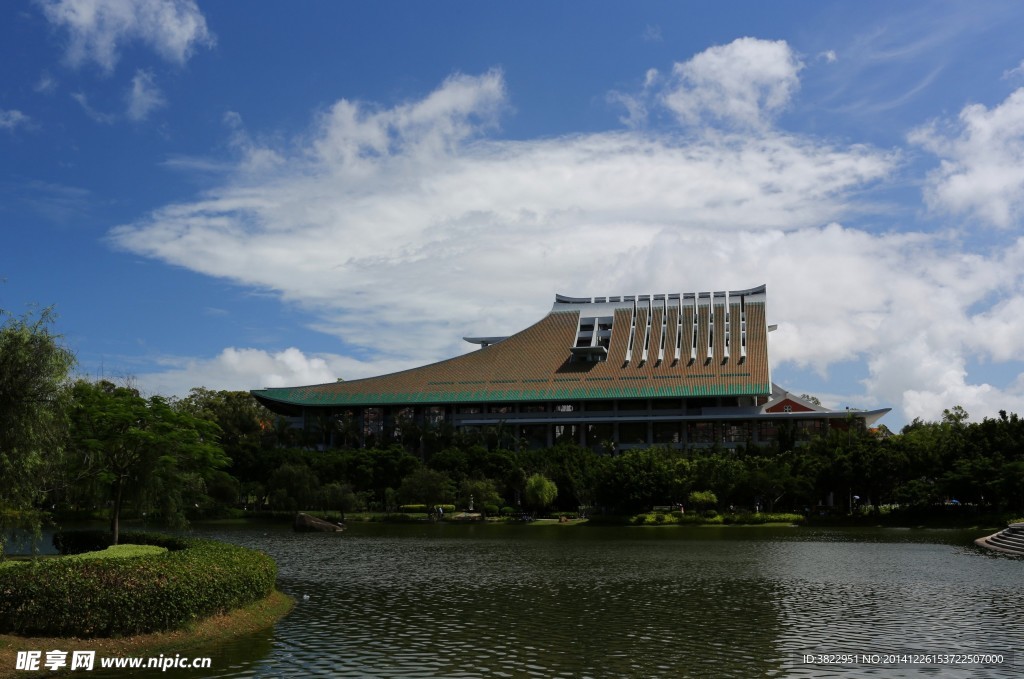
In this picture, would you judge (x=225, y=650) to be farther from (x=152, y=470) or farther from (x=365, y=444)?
(x=365, y=444)

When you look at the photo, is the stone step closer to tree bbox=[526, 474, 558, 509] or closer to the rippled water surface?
the rippled water surface

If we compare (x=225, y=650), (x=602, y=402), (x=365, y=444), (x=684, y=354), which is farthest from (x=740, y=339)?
(x=225, y=650)

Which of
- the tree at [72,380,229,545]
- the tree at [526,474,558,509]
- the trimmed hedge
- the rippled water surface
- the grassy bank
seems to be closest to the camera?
the grassy bank

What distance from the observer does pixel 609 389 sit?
93250mm

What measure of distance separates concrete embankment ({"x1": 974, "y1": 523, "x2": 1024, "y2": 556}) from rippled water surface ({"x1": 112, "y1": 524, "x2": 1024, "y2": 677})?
3.49 ft

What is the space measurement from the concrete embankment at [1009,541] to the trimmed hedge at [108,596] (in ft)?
94.7

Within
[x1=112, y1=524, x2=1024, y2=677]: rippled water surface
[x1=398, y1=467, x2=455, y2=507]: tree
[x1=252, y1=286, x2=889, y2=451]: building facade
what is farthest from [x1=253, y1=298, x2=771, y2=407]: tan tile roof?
[x1=112, y1=524, x2=1024, y2=677]: rippled water surface

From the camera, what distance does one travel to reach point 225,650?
14.7 meters

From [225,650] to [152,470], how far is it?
49.3 feet

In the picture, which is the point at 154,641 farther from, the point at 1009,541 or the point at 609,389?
the point at 609,389

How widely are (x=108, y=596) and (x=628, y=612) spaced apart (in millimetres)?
9955

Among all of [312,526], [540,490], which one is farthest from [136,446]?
[540,490]

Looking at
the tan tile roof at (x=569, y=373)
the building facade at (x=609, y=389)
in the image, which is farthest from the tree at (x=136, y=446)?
the tan tile roof at (x=569, y=373)

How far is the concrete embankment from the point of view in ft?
111
